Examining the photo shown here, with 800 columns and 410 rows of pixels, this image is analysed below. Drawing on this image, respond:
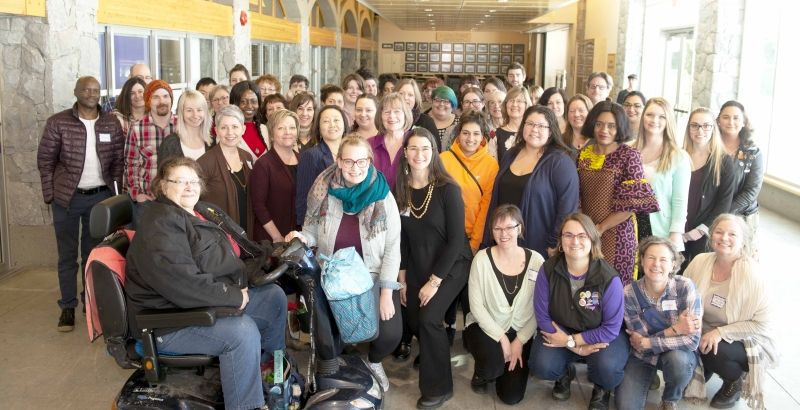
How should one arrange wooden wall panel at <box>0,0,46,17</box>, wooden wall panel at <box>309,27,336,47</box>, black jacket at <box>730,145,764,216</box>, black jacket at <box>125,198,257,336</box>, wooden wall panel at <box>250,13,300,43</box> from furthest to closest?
wooden wall panel at <box>309,27,336,47</box>
wooden wall panel at <box>250,13,300,43</box>
wooden wall panel at <box>0,0,46,17</box>
black jacket at <box>730,145,764,216</box>
black jacket at <box>125,198,257,336</box>

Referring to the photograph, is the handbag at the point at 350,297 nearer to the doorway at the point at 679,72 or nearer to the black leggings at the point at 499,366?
the black leggings at the point at 499,366

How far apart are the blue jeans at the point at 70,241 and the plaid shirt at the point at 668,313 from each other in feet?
11.7

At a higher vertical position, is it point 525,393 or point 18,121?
point 18,121

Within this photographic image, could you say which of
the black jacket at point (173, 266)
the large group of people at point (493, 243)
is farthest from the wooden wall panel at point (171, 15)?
the black jacket at point (173, 266)

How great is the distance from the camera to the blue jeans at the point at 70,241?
4.97 meters

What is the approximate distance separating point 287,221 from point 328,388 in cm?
135

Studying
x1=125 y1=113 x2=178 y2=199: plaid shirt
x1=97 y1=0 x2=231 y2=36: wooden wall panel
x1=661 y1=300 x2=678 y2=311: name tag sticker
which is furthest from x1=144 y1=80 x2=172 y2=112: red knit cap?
x1=661 y1=300 x2=678 y2=311: name tag sticker

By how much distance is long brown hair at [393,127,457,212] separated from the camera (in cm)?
394

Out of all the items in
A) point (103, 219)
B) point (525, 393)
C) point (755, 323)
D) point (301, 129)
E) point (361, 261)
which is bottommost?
point (525, 393)

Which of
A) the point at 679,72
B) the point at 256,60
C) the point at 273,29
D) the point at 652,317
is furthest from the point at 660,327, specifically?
the point at 273,29

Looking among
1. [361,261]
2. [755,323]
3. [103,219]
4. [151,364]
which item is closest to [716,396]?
[755,323]

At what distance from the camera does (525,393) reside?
13.3 ft

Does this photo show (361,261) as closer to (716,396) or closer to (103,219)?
(103,219)

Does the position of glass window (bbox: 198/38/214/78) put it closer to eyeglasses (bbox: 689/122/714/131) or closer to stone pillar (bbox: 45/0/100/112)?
stone pillar (bbox: 45/0/100/112)
